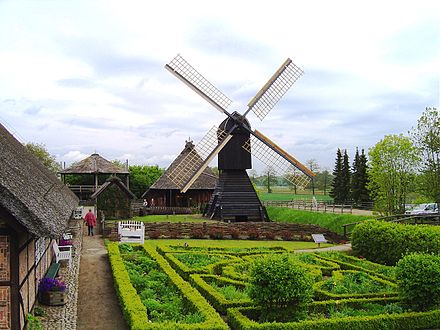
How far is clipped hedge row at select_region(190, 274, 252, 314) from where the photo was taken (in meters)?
12.7

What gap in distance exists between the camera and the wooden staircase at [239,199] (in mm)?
36688

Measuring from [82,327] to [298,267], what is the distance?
5531mm

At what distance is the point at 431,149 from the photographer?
3034cm

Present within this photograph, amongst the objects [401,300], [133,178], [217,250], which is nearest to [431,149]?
[217,250]

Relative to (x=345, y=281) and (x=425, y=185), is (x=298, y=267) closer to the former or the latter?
(x=345, y=281)

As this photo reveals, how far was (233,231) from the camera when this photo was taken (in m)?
31.1

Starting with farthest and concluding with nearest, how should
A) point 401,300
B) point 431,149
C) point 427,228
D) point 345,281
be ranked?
1. point 431,149
2. point 427,228
3. point 345,281
4. point 401,300

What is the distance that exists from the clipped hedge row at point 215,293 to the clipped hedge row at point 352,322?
17.7 inches

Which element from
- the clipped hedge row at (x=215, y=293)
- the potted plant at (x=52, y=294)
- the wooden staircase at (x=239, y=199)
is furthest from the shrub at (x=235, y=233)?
the potted plant at (x=52, y=294)

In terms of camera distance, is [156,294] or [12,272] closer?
[12,272]

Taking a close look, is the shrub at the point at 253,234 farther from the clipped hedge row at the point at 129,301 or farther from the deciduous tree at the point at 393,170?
the clipped hedge row at the point at 129,301

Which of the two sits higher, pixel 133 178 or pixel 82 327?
pixel 133 178

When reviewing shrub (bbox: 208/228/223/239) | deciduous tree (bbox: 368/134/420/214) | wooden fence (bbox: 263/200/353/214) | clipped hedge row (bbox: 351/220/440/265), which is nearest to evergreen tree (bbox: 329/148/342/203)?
wooden fence (bbox: 263/200/353/214)

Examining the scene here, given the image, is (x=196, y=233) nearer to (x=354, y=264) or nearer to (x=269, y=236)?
(x=269, y=236)
